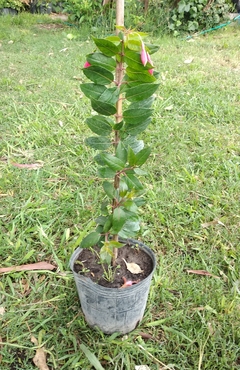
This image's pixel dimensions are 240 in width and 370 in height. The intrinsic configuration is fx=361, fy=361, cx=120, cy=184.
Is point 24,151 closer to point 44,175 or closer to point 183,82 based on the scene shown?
point 44,175

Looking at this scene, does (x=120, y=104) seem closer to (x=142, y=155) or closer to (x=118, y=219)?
(x=142, y=155)

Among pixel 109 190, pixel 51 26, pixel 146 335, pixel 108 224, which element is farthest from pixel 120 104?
pixel 51 26

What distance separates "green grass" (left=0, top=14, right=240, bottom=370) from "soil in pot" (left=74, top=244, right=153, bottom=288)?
0.22 m

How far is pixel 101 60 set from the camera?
1051 millimetres

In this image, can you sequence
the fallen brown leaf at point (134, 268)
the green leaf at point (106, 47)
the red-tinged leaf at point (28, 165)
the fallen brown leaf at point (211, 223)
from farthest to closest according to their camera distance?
the red-tinged leaf at point (28, 165) → the fallen brown leaf at point (211, 223) → the fallen brown leaf at point (134, 268) → the green leaf at point (106, 47)

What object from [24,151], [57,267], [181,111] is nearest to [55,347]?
[57,267]

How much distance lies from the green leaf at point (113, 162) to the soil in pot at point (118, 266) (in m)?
0.46

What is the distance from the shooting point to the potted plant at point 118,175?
1.05m

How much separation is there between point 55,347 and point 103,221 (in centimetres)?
54

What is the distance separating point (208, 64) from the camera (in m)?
3.99

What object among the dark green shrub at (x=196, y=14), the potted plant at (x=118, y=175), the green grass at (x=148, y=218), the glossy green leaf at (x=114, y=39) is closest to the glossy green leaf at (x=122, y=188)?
the potted plant at (x=118, y=175)

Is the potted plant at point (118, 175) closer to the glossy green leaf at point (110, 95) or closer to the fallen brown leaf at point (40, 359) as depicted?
the glossy green leaf at point (110, 95)

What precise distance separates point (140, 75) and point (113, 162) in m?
0.27

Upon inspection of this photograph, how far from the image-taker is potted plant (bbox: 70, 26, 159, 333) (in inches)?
41.4
